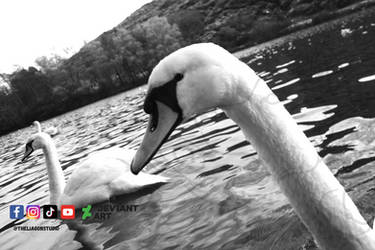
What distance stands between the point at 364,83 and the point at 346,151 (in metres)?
4.03

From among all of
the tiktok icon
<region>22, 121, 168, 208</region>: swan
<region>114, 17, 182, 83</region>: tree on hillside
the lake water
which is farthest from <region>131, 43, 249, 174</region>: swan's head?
<region>114, 17, 182, 83</region>: tree on hillside

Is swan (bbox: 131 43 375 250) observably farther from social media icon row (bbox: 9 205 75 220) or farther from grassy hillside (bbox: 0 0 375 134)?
grassy hillside (bbox: 0 0 375 134)

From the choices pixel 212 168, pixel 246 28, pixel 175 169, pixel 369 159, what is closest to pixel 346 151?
pixel 369 159

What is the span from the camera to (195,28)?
121 metres

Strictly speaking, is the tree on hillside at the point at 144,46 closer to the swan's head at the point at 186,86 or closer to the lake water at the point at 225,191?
the lake water at the point at 225,191

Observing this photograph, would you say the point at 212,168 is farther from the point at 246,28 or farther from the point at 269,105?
the point at 246,28

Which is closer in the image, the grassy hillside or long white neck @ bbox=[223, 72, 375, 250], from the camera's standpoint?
long white neck @ bbox=[223, 72, 375, 250]

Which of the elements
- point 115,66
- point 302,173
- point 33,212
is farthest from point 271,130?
point 115,66

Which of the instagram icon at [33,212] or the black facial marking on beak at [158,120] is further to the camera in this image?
the instagram icon at [33,212]

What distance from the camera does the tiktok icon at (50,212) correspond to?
688cm

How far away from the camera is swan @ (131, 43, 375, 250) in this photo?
2.28 m

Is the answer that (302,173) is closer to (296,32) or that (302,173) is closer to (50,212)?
(50,212)

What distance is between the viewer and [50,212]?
23.1ft

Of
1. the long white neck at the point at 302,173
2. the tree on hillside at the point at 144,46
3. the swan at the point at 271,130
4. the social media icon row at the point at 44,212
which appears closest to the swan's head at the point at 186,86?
the swan at the point at 271,130
